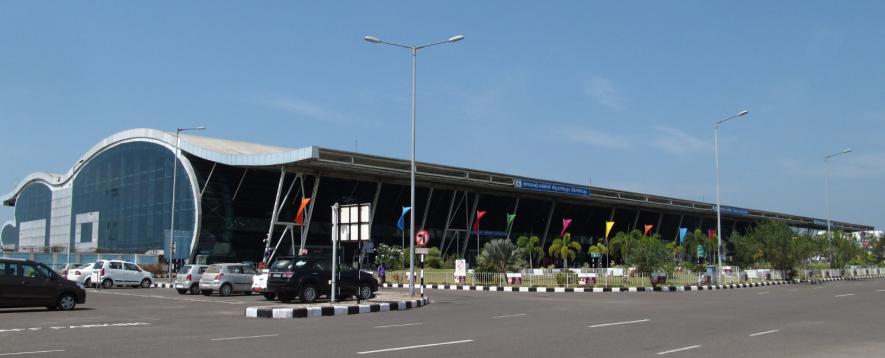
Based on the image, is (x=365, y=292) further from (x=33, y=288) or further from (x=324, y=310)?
(x=33, y=288)

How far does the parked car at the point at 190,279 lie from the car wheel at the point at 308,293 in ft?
33.9

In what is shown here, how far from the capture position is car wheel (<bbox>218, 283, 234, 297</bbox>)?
31.6 m

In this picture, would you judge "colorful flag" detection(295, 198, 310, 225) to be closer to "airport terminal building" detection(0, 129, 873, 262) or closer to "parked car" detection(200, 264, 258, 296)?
"airport terminal building" detection(0, 129, 873, 262)

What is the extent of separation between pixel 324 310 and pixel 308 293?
434 centimetres

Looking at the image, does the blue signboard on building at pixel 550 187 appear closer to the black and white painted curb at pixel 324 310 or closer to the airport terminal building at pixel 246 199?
the airport terminal building at pixel 246 199

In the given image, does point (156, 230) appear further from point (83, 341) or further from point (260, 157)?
point (83, 341)

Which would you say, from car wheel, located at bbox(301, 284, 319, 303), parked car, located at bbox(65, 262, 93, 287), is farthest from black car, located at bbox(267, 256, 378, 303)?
parked car, located at bbox(65, 262, 93, 287)

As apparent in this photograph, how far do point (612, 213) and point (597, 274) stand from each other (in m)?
45.6

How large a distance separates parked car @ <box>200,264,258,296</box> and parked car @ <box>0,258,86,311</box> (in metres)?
9.97

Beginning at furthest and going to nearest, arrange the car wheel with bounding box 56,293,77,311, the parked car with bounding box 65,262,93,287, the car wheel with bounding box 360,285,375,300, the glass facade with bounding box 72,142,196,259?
the glass facade with bounding box 72,142,196,259
the parked car with bounding box 65,262,93,287
the car wheel with bounding box 360,285,375,300
the car wheel with bounding box 56,293,77,311

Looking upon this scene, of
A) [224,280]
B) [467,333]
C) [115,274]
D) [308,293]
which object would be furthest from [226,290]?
[467,333]

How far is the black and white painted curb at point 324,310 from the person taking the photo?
19.3 metres

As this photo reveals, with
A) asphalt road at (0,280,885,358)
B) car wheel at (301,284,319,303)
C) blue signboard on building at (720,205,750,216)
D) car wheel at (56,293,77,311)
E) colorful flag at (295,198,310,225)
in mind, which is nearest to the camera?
asphalt road at (0,280,885,358)

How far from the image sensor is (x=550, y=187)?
227 ft
